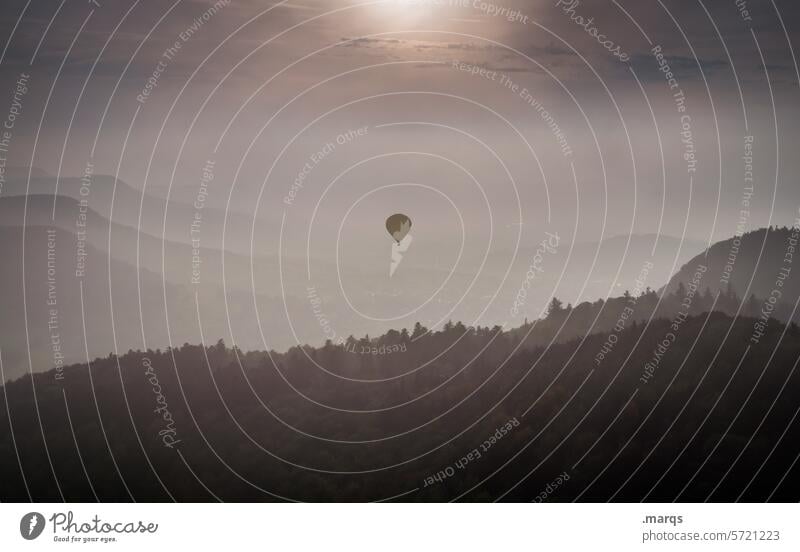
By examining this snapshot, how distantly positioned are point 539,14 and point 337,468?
14.4ft

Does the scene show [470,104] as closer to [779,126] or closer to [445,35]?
[445,35]

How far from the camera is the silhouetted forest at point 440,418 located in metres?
10.0

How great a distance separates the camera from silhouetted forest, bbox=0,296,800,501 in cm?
1002
